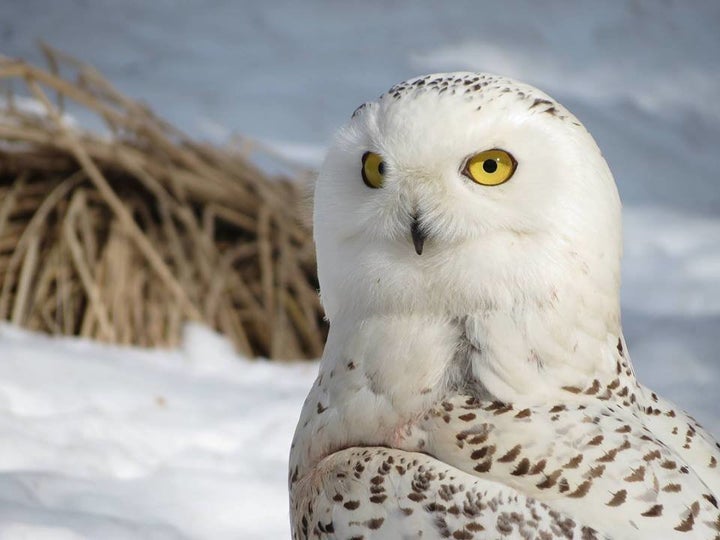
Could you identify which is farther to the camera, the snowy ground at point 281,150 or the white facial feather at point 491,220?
the snowy ground at point 281,150

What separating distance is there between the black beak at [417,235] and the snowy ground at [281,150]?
1.04 metres

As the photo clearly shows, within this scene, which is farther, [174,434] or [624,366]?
[174,434]

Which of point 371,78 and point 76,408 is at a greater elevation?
point 371,78

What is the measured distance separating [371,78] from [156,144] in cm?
206

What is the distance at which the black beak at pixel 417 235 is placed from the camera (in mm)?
1533

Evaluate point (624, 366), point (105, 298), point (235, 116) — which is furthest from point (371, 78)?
point (624, 366)

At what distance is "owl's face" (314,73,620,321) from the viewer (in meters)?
1.51

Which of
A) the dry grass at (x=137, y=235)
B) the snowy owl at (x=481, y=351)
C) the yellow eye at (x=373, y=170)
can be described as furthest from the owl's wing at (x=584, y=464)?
the dry grass at (x=137, y=235)

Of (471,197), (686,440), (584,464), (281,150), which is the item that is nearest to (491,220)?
(471,197)

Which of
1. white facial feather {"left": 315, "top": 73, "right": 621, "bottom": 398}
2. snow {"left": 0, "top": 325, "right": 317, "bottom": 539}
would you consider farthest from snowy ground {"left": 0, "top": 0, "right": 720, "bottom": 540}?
white facial feather {"left": 315, "top": 73, "right": 621, "bottom": 398}

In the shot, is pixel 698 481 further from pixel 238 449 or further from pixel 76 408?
pixel 76 408

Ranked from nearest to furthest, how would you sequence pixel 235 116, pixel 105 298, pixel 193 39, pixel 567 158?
pixel 567 158 → pixel 105 298 → pixel 235 116 → pixel 193 39

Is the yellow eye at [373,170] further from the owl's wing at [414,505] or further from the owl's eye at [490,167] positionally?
the owl's wing at [414,505]

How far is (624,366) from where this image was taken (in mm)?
1651
